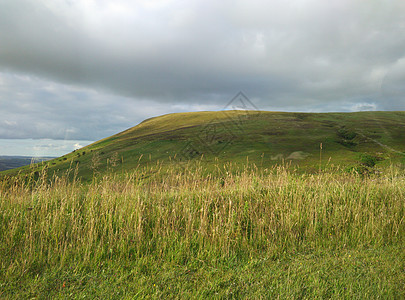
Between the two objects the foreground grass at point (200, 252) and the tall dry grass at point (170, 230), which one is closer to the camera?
the foreground grass at point (200, 252)

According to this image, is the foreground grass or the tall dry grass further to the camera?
the tall dry grass

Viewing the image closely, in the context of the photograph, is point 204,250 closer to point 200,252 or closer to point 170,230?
point 200,252

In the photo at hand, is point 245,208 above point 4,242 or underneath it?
underneath

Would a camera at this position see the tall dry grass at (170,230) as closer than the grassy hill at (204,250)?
No

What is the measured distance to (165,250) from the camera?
→ 4.62 meters

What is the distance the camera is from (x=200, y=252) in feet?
15.1

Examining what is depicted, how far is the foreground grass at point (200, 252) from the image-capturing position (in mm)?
3592

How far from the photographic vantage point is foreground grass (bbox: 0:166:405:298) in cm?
359

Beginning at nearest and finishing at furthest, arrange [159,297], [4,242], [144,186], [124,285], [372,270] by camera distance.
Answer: [159,297]
[124,285]
[372,270]
[4,242]
[144,186]

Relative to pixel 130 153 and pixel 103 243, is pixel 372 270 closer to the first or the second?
pixel 103 243

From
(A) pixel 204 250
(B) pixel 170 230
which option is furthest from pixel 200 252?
(B) pixel 170 230

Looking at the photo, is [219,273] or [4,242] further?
[4,242]

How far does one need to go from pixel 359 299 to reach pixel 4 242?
19.9ft

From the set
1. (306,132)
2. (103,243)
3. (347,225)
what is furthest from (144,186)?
(306,132)
